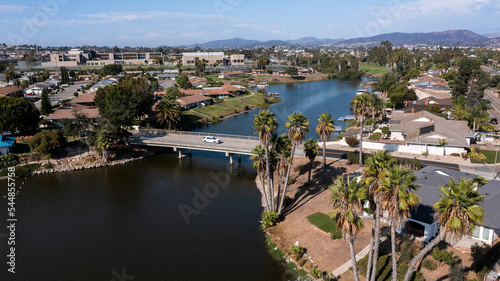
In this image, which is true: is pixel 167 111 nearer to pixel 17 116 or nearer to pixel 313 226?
pixel 17 116

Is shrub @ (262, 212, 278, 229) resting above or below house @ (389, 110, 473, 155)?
below

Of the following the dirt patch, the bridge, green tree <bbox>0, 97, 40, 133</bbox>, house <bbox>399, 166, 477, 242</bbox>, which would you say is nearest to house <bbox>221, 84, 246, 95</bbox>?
the bridge

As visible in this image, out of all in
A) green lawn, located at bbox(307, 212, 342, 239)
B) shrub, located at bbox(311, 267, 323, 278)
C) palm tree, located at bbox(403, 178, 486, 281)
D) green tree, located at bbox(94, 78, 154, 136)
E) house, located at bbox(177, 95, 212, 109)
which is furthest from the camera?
house, located at bbox(177, 95, 212, 109)

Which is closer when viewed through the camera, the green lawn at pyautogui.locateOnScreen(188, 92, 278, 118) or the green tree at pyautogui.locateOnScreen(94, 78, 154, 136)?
the green tree at pyautogui.locateOnScreen(94, 78, 154, 136)

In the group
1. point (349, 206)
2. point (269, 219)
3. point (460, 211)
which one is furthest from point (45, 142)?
point (460, 211)

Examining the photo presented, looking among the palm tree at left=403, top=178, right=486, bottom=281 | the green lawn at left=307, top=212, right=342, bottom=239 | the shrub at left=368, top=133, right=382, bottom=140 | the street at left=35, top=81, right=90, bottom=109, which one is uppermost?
the street at left=35, top=81, right=90, bottom=109

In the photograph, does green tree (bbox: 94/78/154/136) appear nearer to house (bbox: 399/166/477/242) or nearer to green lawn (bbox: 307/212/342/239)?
green lawn (bbox: 307/212/342/239)

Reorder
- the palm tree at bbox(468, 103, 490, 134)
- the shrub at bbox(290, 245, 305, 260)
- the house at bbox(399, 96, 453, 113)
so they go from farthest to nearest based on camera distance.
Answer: the house at bbox(399, 96, 453, 113)
the palm tree at bbox(468, 103, 490, 134)
the shrub at bbox(290, 245, 305, 260)

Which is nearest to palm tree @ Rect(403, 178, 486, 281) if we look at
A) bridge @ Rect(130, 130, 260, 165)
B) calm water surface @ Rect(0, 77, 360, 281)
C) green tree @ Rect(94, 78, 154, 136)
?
calm water surface @ Rect(0, 77, 360, 281)
